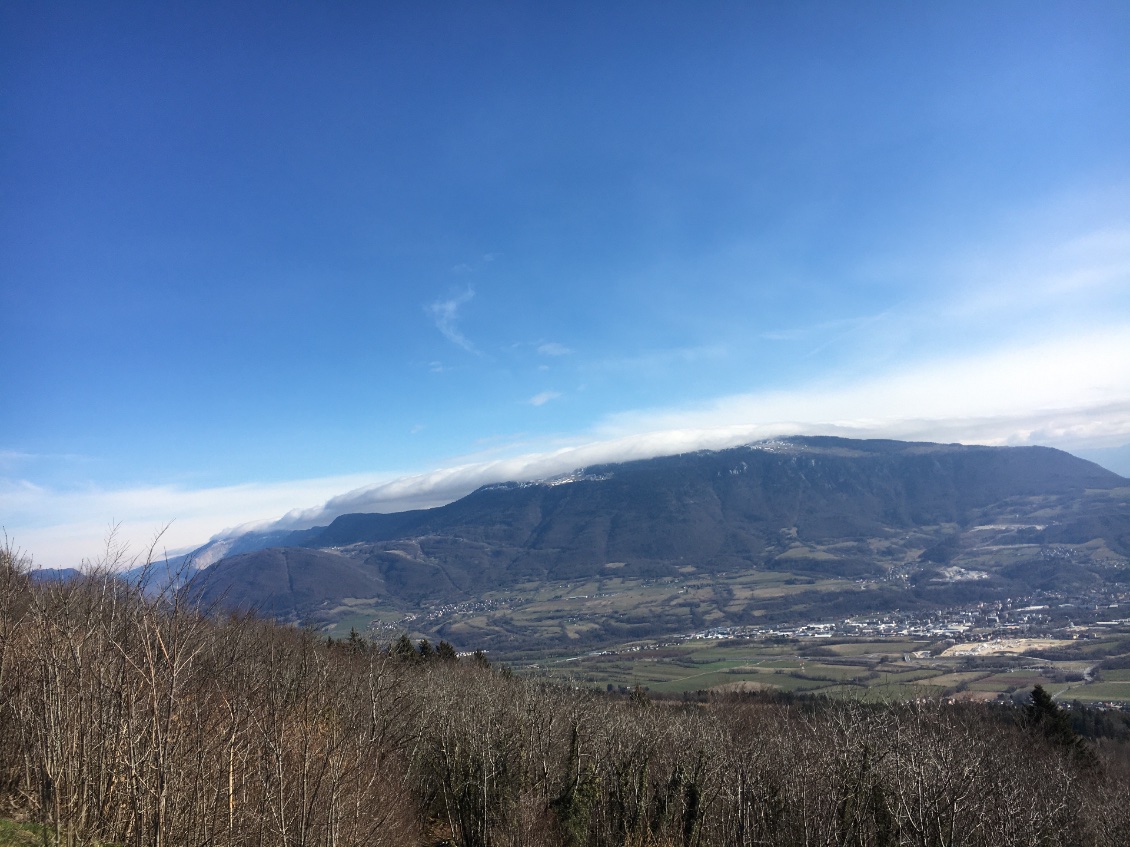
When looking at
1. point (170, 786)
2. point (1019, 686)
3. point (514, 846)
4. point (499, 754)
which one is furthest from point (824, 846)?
point (1019, 686)

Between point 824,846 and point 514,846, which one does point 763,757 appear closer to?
point 824,846

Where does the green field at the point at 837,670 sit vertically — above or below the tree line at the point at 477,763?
below

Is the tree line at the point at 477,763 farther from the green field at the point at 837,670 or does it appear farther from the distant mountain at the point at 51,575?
the green field at the point at 837,670

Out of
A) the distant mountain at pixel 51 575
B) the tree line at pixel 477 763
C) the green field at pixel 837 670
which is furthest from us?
the green field at pixel 837 670

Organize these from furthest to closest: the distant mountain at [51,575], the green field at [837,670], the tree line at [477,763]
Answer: the green field at [837,670] < the distant mountain at [51,575] < the tree line at [477,763]

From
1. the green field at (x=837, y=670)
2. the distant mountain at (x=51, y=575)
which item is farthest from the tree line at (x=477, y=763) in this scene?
the green field at (x=837, y=670)

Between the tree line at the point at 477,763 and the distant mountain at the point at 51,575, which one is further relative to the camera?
the distant mountain at the point at 51,575

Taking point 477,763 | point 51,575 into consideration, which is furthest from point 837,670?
point 51,575

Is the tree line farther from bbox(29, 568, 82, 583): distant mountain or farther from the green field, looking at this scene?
the green field
